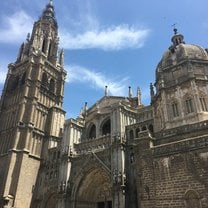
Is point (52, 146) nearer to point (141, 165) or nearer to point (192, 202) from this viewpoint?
point (141, 165)

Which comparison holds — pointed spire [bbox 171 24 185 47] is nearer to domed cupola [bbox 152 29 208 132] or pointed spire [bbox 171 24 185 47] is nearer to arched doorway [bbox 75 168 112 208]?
domed cupola [bbox 152 29 208 132]

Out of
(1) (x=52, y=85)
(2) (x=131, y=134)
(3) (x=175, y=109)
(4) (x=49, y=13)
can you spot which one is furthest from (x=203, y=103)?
(4) (x=49, y=13)

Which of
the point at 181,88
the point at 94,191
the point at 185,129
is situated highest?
the point at 181,88

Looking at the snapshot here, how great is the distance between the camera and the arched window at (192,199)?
40.9ft

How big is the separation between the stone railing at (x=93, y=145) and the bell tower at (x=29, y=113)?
5.30m

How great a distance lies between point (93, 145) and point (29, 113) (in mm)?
9902

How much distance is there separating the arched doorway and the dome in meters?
13.0

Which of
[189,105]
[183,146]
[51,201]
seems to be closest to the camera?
[183,146]

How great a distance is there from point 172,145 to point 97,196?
47.6 feet

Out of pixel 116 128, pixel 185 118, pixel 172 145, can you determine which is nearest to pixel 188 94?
pixel 185 118

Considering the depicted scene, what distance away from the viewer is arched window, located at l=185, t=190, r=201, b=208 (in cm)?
1245

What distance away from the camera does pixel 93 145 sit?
89.9 ft

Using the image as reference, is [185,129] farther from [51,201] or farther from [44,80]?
[44,80]

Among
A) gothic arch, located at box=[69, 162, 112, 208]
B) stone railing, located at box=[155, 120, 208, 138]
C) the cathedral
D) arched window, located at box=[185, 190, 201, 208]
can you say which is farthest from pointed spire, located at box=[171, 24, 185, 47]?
arched window, located at box=[185, 190, 201, 208]
